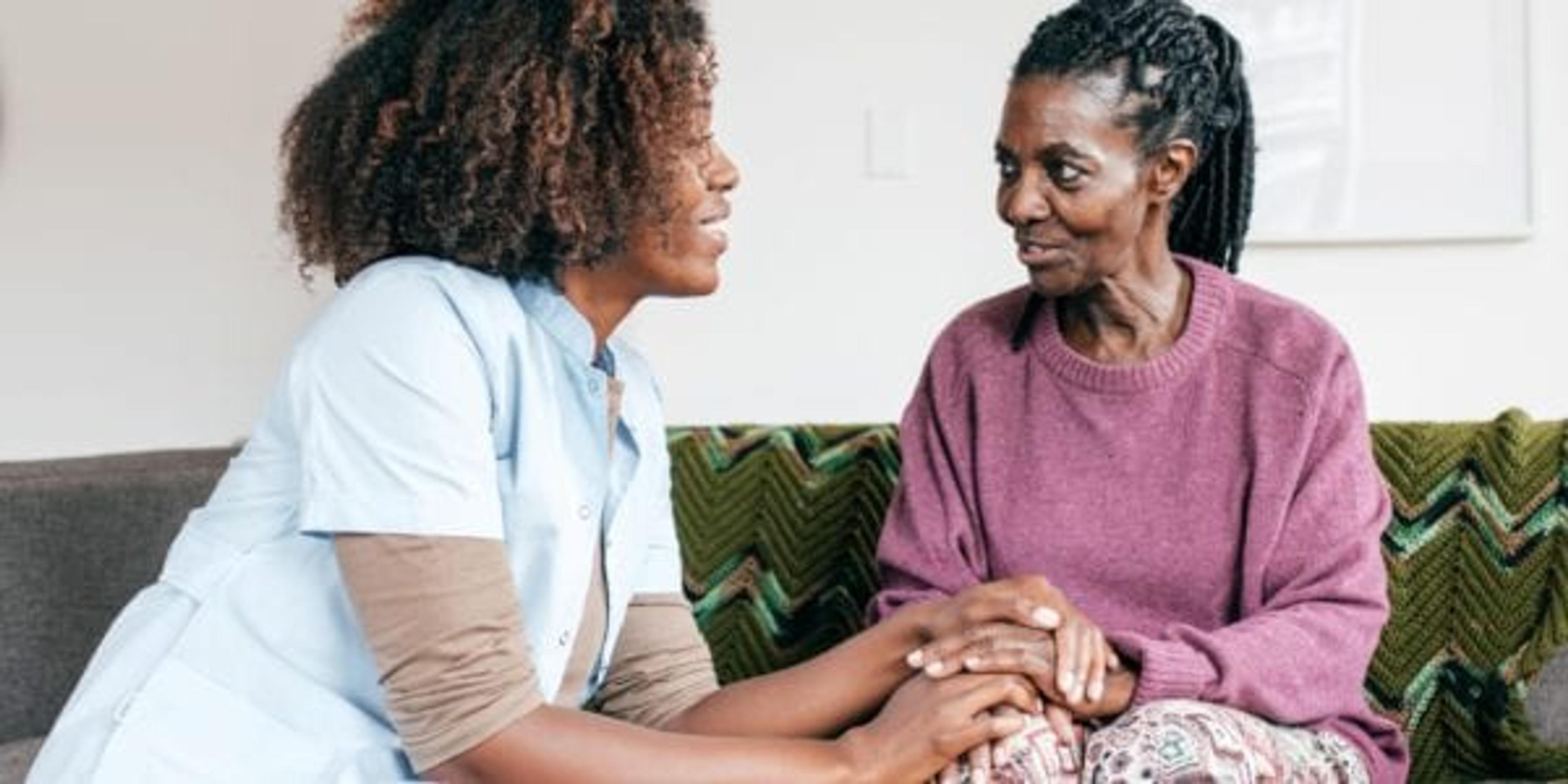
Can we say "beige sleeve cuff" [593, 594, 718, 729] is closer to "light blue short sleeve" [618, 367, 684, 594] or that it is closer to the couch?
"light blue short sleeve" [618, 367, 684, 594]

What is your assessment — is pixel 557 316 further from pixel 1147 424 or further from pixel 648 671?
pixel 1147 424

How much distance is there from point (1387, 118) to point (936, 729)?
6.35 feet

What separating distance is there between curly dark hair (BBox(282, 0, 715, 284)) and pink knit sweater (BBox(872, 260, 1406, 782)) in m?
0.49

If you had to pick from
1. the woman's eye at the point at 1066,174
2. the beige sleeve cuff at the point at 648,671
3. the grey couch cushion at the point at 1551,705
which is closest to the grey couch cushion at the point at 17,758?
the beige sleeve cuff at the point at 648,671

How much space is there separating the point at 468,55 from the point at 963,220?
173 centimetres

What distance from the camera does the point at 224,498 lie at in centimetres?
145

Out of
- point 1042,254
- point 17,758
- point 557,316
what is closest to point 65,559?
point 17,758

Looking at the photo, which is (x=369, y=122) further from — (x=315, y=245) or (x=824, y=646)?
(x=824, y=646)

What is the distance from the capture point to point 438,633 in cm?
132

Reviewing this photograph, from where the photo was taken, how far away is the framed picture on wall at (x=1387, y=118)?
10.1 ft

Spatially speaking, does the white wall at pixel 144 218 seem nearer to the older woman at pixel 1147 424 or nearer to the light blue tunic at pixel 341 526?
the older woman at pixel 1147 424

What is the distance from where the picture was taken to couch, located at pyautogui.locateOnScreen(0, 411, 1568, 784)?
2021 millimetres

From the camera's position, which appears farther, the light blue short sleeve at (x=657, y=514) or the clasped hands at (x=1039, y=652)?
the light blue short sleeve at (x=657, y=514)

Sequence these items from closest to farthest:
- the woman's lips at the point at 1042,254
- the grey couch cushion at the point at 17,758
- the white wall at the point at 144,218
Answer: the woman's lips at the point at 1042,254 → the grey couch cushion at the point at 17,758 → the white wall at the point at 144,218
